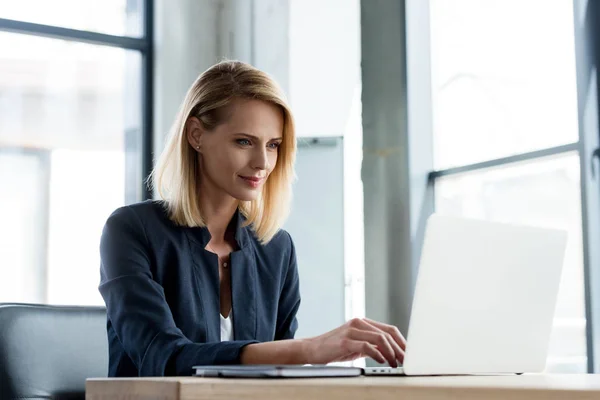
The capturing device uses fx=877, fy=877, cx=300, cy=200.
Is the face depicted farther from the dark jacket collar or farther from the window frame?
the window frame

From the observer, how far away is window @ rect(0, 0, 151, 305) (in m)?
4.12

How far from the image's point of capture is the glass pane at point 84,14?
4.25 metres

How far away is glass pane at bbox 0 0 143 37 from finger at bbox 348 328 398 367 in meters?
3.49

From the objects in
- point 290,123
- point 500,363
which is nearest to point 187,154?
point 290,123

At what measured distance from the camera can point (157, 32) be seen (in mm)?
4469

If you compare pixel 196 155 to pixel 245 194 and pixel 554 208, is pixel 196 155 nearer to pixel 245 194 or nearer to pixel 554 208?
pixel 245 194

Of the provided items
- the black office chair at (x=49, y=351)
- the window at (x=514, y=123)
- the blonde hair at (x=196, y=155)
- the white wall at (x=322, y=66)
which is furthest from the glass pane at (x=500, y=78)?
the black office chair at (x=49, y=351)

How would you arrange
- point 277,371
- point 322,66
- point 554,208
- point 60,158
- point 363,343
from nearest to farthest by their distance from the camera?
point 277,371
point 363,343
point 554,208
point 322,66
point 60,158

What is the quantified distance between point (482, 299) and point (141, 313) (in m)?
0.66

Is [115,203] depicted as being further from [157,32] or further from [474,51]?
[474,51]

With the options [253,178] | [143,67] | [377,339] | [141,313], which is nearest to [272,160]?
[253,178]

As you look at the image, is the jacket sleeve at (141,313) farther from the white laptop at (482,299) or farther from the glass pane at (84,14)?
the glass pane at (84,14)

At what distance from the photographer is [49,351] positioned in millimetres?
1756

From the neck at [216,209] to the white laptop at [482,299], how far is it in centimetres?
82
